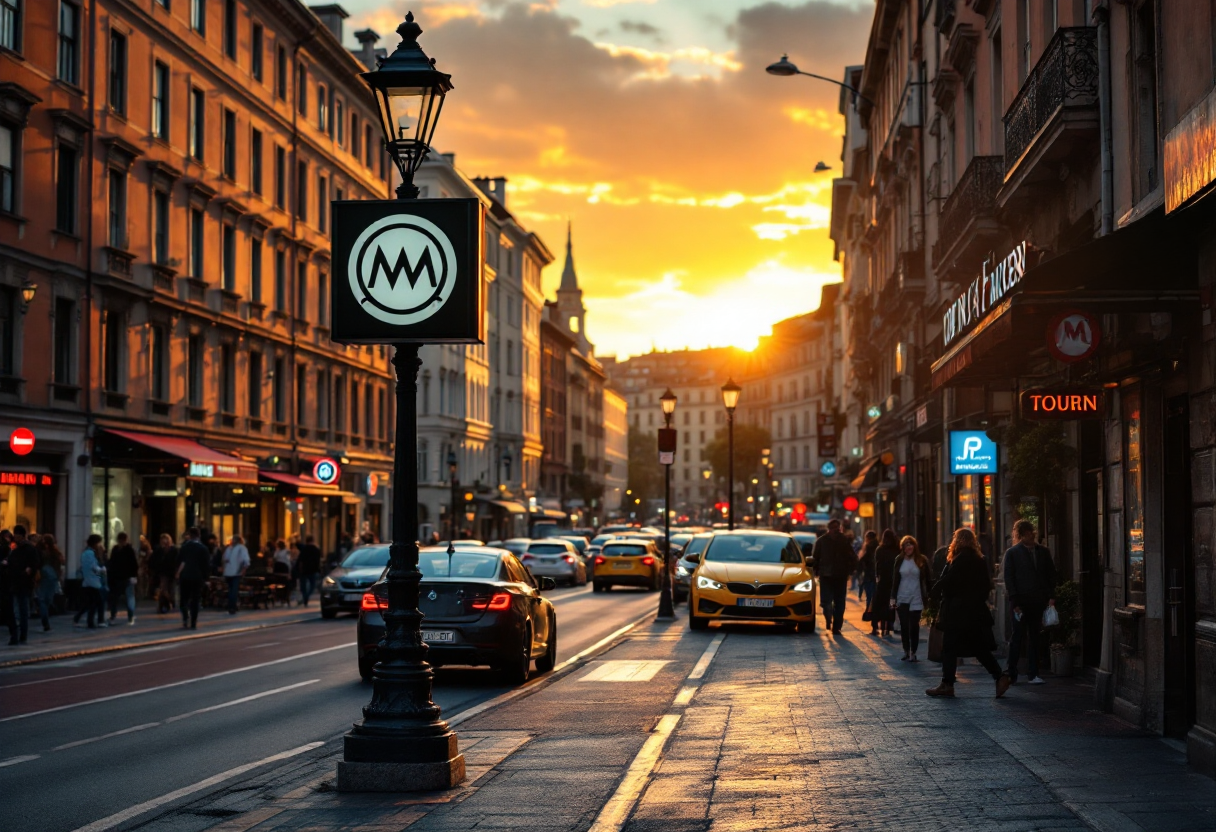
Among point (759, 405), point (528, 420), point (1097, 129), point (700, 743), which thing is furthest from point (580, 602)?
point (759, 405)

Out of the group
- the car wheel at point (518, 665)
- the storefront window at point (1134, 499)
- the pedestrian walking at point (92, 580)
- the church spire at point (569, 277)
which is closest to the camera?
the storefront window at point (1134, 499)

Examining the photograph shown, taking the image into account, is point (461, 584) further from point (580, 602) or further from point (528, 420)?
point (528, 420)

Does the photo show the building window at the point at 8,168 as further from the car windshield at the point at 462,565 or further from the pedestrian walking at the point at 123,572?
the car windshield at the point at 462,565

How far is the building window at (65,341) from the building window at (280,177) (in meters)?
16.0

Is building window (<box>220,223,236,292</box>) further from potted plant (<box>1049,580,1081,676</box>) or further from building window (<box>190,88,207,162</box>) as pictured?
potted plant (<box>1049,580,1081,676</box>)

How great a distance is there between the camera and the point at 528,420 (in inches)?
4284

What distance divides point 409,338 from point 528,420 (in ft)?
322

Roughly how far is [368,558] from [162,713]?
1797 centimetres

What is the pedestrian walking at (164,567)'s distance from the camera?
35125 millimetres

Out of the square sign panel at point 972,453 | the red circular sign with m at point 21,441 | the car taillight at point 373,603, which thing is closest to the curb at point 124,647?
the red circular sign with m at point 21,441

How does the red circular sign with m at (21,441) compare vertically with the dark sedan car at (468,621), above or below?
above

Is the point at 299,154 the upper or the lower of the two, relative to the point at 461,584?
upper

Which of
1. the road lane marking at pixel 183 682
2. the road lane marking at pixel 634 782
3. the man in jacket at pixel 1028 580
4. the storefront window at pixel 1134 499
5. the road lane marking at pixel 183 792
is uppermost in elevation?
the storefront window at pixel 1134 499

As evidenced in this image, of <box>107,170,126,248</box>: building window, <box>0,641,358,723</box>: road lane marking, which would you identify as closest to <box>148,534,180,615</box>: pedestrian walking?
<box>107,170,126,248</box>: building window
